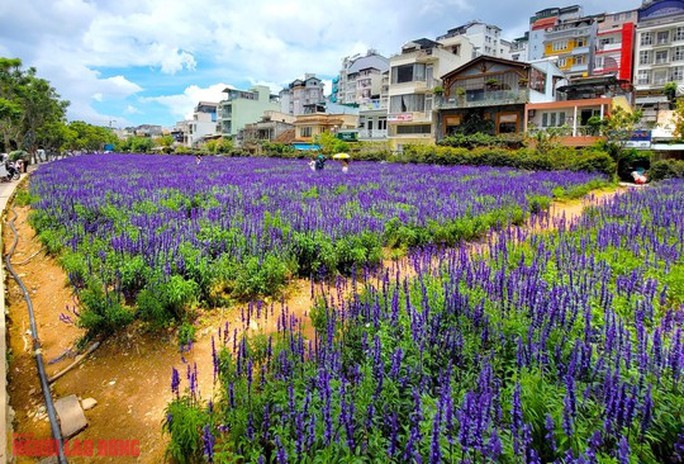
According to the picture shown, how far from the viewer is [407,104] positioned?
46.8m

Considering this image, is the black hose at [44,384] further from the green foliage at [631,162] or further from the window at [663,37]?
the window at [663,37]

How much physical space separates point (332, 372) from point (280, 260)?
3487mm

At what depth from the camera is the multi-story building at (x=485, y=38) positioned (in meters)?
82.3

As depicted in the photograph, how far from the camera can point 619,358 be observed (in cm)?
299

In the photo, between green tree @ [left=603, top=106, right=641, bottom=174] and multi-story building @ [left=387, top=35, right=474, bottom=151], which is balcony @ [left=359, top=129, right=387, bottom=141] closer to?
multi-story building @ [left=387, top=35, right=474, bottom=151]

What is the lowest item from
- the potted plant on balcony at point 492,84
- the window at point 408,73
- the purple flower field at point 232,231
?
the purple flower field at point 232,231

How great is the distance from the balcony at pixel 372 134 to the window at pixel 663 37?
3557 centimetres

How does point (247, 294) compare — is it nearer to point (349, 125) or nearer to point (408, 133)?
point (408, 133)

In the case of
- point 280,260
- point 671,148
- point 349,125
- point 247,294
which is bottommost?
point 247,294

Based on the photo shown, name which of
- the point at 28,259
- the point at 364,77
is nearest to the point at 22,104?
the point at 28,259

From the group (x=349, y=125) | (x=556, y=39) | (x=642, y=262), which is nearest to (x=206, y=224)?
(x=642, y=262)

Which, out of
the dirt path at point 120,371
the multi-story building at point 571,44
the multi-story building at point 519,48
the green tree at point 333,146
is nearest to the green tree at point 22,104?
the green tree at point 333,146

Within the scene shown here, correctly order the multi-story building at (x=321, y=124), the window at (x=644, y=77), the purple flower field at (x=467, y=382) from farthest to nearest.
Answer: the multi-story building at (x=321, y=124)
the window at (x=644, y=77)
the purple flower field at (x=467, y=382)

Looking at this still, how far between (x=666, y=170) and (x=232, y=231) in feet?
79.6
